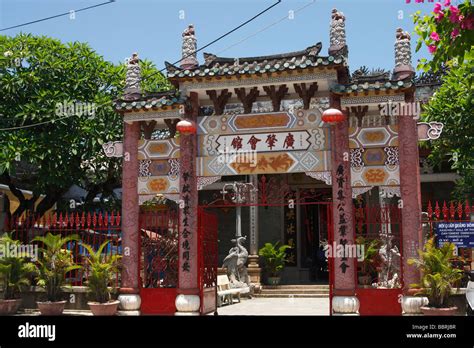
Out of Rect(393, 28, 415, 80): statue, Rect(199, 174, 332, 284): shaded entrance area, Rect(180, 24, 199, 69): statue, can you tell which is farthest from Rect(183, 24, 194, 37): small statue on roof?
Rect(199, 174, 332, 284): shaded entrance area

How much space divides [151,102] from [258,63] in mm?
2389

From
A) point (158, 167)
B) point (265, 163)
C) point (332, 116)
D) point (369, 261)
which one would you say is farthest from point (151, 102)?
point (369, 261)

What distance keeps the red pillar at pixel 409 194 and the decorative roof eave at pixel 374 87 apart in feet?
1.17

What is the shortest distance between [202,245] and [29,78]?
7.92m

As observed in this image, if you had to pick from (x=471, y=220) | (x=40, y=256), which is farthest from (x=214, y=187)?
(x=471, y=220)

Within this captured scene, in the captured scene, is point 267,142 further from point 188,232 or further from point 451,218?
point 451,218

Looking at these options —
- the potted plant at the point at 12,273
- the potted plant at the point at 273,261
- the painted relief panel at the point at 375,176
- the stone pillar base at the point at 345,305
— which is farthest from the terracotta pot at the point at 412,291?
the potted plant at the point at 273,261

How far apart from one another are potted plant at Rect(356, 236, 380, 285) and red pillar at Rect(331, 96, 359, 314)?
9.64 feet

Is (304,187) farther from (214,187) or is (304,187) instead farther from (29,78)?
(29,78)

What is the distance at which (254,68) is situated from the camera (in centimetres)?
1141

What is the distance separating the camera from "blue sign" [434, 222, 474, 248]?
10859 mm

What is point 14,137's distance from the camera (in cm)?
1585

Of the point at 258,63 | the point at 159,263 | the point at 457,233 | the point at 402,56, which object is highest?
the point at 258,63

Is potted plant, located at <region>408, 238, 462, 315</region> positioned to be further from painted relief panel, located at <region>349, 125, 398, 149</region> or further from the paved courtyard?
the paved courtyard
